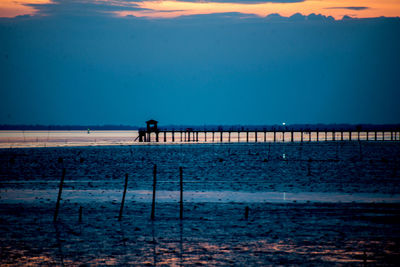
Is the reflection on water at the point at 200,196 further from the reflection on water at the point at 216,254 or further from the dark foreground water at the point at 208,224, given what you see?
the reflection on water at the point at 216,254

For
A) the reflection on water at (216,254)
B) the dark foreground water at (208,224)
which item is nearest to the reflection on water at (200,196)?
the dark foreground water at (208,224)

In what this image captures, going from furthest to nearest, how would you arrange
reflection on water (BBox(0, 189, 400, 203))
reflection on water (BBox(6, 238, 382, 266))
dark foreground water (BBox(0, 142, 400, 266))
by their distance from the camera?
reflection on water (BBox(0, 189, 400, 203)), dark foreground water (BBox(0, 142, 400, 266)), reflection on water (BBox(6, 238, 382, 266))

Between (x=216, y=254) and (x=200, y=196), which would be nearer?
(x=216, y=254)

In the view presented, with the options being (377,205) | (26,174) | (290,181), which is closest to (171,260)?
(377,205)

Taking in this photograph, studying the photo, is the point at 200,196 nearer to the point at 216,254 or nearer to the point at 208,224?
the point at 208,224

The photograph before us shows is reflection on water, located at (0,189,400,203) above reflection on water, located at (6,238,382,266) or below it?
above

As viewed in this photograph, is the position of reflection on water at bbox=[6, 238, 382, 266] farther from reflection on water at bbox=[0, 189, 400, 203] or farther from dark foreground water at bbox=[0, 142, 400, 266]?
reflection on water at bbox=[0, 189, 400, 203]

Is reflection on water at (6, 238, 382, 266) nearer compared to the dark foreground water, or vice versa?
reflection on water at (6, 238, 382, 266)

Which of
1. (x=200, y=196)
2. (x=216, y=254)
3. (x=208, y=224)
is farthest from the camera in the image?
(x=200, y=196)

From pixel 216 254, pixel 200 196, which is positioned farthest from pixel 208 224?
pixel 200 196

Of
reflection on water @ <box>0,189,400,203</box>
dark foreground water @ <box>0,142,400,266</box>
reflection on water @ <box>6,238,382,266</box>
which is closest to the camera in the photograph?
reflection on water @ <box>6,238,382,266</box>

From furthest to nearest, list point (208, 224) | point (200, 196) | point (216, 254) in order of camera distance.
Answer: point (200, 196) < point (208, 224) < point (216, 254)

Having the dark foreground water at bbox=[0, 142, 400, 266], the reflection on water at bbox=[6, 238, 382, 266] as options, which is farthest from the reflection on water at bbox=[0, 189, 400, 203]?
the reflection on water at bbox=[6, 238, 382, 266]

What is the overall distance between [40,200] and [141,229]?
375 inches
